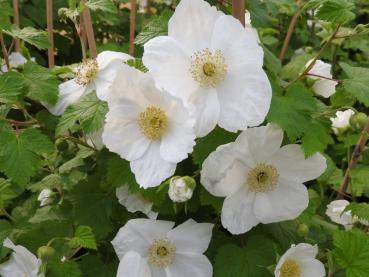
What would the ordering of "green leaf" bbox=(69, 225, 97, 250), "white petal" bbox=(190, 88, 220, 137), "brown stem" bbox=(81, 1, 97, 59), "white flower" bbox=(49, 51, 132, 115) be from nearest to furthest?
1. "white petal" bbox=(190, 88, 220, 137)
2. "green leaf" bbox=(69, 225, 97, 250)
3. "white flower" bbox=(49, 51, 132, 115)
4. "brown stem" bbox=(81, 1, 97, 59)

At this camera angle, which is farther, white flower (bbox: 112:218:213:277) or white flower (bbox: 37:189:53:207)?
white flower (bbox: 37:189:53:207)

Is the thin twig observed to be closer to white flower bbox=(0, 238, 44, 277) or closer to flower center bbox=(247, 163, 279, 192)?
flower center bbox=(247, 163, 279, 192)

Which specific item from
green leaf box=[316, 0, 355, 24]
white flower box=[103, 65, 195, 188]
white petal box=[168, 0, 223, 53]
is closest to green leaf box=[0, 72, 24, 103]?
white flower box=[103, 65, 195, 188]

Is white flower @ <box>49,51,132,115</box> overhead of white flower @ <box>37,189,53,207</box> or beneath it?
overhead

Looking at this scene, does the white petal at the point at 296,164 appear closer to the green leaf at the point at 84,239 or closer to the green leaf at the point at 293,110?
the green leaf at the point at 293,110

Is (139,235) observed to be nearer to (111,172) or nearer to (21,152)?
(111,172)
